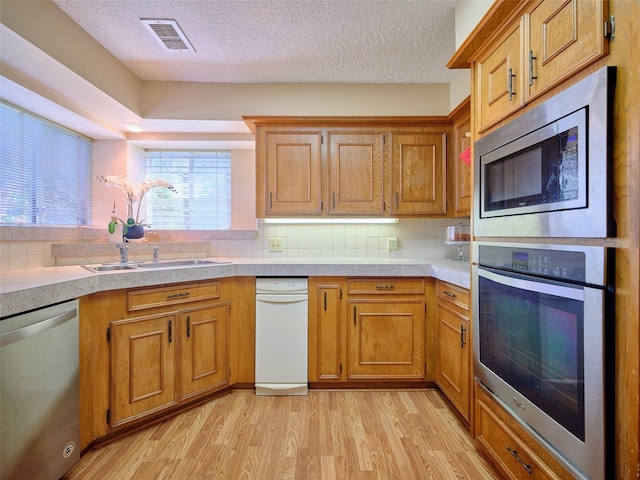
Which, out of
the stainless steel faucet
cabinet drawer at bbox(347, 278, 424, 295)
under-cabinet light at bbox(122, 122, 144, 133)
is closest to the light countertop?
cabinet drawer at bbox(347, 278, 424, 295)

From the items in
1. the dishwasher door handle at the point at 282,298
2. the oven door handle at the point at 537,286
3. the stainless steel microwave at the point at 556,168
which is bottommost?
the dishwasher door handle at the point at 282,298

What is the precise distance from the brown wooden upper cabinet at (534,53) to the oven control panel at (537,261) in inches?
22.3

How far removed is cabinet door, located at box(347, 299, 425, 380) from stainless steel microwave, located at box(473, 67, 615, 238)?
1.01 metres

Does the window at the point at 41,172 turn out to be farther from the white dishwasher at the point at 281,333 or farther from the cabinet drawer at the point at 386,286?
the cabinet drawer at the point at 386,286

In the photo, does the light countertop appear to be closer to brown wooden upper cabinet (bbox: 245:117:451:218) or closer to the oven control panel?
the oven control panel

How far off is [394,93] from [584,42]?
5.89 ft

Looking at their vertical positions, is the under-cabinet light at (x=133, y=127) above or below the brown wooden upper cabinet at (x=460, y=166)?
above

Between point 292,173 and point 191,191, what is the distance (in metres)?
1.11

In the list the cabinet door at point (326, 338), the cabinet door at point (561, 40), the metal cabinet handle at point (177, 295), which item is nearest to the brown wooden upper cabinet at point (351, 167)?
the cabinet door at point (326, 338)

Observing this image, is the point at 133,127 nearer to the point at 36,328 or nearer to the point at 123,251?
the point at 123,251

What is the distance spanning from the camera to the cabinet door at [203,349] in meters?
1.98

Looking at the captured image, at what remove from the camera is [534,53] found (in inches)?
45.2

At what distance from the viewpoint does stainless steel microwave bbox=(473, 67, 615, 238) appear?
861 mm

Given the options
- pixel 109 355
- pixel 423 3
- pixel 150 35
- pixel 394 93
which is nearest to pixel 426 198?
pixel 394 93
